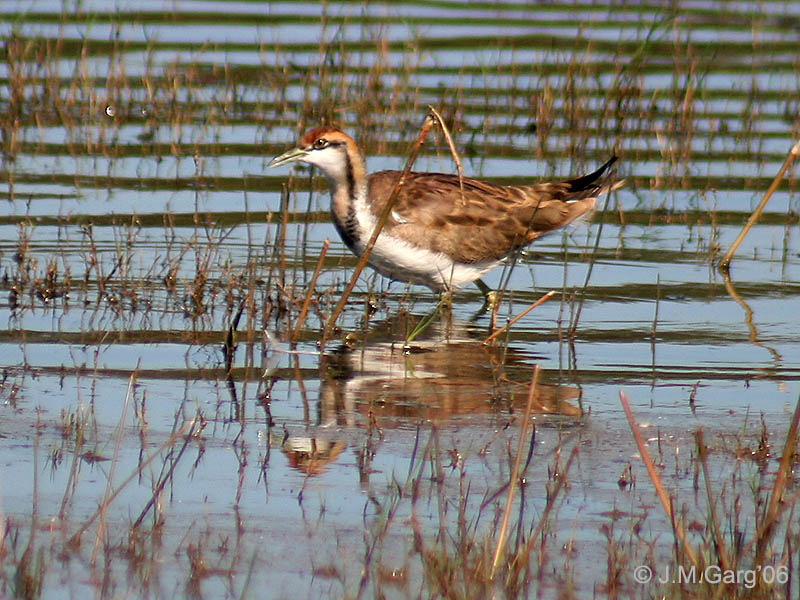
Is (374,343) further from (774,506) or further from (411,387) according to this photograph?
(774,506)

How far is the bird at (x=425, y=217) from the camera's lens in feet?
29.8

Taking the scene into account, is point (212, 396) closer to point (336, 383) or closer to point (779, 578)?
point (336, 383)

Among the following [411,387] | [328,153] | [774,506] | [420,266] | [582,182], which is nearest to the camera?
[774,506]

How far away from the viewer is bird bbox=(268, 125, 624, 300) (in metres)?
9.09

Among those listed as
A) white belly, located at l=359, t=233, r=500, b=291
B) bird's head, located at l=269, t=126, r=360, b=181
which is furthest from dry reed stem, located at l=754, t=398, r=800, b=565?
bird's head, located at l=269, t=126, r=360, b=181

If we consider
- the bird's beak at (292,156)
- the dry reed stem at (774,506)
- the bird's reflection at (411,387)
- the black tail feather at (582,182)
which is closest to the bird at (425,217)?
the bird's beak at (292,156)

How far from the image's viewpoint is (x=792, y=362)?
8055mm

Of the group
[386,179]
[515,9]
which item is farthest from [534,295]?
[515,9]

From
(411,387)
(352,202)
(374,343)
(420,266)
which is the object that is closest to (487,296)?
(420,266)

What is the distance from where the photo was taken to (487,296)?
31.6 ft

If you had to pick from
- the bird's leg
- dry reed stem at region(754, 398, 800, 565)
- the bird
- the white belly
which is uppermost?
the bird

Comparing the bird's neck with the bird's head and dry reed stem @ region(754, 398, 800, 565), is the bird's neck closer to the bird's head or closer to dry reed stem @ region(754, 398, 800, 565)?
the bird's head

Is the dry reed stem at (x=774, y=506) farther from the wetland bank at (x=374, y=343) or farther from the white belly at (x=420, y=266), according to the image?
the white belly at (x=420, y=266)

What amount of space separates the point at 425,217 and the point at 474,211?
40 centimetres
